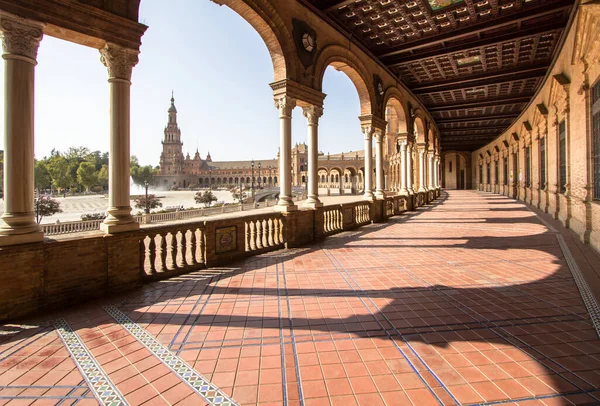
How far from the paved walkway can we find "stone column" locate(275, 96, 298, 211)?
320 centimetres

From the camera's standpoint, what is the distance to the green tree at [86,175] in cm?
8812

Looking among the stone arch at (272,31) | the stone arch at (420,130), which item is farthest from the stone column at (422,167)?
the stone arch at (272,31)

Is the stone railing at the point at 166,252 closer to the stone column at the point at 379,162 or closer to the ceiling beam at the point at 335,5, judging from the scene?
the ceiling beam at the point at 335,5

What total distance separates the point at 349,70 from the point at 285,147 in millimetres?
5485

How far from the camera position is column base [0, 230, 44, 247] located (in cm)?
412

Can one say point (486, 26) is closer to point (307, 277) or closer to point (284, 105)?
point (284, 105)

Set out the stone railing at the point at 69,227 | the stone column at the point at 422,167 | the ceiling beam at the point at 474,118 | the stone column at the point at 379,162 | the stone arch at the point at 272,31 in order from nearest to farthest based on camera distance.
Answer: the stone arch at the point at 272,31
the stone column at the point at 379,162
the stone railing at the point at 69,227
the stone column at the point at 422,167
the ceiling beam at the point at 474,118

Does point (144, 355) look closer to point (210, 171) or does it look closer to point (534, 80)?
point (534, 80)

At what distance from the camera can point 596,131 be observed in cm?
805

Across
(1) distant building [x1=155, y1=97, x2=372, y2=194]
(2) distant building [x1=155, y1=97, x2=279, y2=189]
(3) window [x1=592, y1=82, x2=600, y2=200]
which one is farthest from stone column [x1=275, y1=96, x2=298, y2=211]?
(2) distant building [x1=155, y1=97, x2=279, y2=189]

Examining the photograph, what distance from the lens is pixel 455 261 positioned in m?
6.77

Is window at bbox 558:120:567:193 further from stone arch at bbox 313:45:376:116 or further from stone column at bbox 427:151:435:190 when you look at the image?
stone column at bbox 427:151:435:190

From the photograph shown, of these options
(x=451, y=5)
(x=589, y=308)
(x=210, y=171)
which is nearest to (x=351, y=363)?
(x=589, y=308)

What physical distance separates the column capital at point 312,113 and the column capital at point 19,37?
678 centimetres
